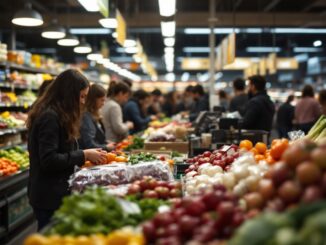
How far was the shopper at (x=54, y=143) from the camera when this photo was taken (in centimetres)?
372

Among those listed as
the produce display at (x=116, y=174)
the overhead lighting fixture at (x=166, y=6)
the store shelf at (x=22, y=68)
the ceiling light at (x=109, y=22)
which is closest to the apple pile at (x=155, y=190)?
the produce display at (x=116, y=174)

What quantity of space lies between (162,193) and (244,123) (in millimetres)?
4274

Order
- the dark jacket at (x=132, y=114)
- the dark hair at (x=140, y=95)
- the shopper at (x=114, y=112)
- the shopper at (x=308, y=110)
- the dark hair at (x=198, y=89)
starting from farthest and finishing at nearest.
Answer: the dark hair at (x=198, y=89) → the shopper at (x=308, y=110) → the dark hair at (x=140, y=95) → the dark jacket at (x=132, y=114) → the shopper at (x=114, y=112)

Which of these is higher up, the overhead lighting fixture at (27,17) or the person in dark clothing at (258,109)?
the overhead lighting fixture at (27,17)

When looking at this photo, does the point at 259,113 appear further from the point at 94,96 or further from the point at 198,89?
the point at 198,89

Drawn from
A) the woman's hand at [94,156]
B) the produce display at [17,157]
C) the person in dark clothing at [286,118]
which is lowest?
the produce display at [17,157]

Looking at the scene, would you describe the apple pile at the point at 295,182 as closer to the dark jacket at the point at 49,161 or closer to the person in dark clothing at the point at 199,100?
the dark jacket at the point at 49,161

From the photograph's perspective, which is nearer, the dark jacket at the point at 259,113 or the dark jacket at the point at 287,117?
the dark jacket at the point at 259,113

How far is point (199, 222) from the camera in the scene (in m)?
2.30

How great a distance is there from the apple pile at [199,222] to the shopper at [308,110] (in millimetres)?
9156

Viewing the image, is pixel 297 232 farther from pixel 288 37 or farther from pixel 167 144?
pixel 288 37

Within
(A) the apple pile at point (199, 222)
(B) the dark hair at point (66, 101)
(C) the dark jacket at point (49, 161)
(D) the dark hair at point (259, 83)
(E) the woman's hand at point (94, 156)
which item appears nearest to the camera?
(A) the apple pile at point (199, 222)

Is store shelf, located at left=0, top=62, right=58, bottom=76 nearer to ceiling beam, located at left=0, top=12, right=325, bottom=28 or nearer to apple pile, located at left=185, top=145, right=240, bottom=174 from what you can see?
apple pile, located at left=185, top=145, right=240, bottom=174

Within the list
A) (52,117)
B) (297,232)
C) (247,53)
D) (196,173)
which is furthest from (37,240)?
(247,53)
